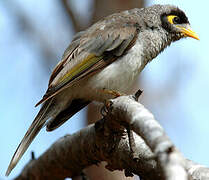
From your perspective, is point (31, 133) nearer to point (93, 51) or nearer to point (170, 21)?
point (93, 51)

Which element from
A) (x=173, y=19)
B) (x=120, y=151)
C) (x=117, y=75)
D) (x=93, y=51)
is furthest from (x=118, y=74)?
(x=173, y=19)

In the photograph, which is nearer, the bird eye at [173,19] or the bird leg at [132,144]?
the bird leg at [132,144]

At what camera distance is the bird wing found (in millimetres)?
4109

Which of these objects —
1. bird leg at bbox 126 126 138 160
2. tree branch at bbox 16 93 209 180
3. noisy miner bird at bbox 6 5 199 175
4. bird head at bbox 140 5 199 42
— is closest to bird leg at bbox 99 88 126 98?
noisy miner bird at bbox 6 5 199 175

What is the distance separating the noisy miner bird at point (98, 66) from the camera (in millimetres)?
4125

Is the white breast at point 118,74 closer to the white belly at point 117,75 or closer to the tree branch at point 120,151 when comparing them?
the white belly at point 117,75

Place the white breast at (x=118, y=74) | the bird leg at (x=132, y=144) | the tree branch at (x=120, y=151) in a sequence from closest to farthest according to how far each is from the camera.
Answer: the tree branch at (x=120, y=151)
the bird leg at (x=132, y=144)
the white breast at (x=118, y=74)

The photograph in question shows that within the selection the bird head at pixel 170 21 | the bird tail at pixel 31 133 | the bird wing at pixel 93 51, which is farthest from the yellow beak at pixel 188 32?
the bird tail at pixel 31 133

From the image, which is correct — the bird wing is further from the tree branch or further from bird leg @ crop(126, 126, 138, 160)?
bird leg @ crop(126, 126, 138, 160)

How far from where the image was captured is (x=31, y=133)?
4.07 metres

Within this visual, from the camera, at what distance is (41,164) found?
14.7ft

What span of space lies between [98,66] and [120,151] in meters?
1.16

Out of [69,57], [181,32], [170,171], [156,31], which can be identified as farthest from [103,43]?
[170,171]

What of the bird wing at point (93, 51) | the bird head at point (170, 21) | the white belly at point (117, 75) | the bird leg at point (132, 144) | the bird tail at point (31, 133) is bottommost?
the bird leg at point (132, 144)
